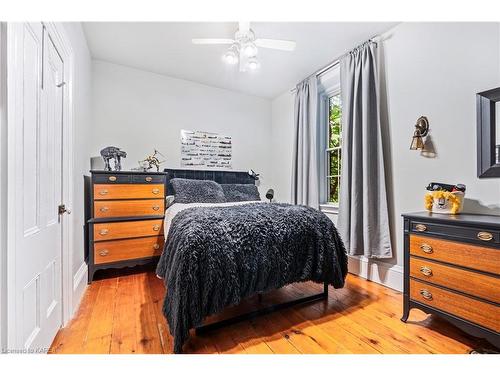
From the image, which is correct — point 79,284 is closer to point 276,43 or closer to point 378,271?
point 276,43

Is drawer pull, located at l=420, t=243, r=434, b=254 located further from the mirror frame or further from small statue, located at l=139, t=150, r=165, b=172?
small statue, located at l=139, t=150, r=165, b=172

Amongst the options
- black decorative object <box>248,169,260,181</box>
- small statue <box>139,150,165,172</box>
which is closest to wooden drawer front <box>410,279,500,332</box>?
black decorative object <box>248,169,260,181</box>

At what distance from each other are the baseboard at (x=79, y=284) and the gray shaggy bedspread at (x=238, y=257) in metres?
0.77

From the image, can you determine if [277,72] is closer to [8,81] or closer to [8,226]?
[8,81]

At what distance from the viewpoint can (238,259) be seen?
1.57 m

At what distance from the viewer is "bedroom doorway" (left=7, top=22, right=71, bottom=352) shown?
991mm

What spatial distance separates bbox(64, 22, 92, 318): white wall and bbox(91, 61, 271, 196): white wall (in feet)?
1.57

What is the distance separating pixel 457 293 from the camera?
146 cm

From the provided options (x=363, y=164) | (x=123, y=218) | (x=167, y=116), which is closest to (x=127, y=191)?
(x=123, y=218)

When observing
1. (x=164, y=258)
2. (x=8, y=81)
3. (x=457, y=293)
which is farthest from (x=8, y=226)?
(x=457, y=293)

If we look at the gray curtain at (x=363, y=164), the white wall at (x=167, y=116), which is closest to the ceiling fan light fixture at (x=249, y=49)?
the gray curtain at (x=363, y=164)

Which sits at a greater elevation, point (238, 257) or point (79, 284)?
point (238, 257)

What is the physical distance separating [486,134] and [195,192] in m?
2.86

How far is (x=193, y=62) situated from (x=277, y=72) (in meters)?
1.13
